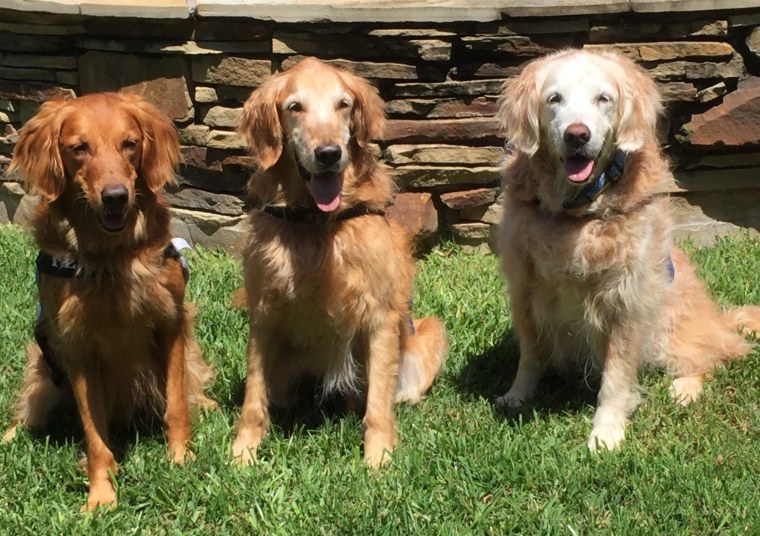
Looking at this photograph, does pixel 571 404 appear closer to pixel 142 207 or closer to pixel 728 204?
pixel 142 207

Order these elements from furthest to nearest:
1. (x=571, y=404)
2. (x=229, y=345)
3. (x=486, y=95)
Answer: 1. (x=486, y=95)
2. (x=229, y=345)
3. (x=571, y=404)

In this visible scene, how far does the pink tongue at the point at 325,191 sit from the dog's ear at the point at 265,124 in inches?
8.9

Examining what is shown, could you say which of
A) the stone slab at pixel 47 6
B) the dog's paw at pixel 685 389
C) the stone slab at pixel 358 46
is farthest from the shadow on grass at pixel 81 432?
the stone slab at pixel 47 6

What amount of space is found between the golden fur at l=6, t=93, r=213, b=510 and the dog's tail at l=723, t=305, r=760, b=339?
112 inches

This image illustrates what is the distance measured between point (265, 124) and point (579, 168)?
52.4 inches

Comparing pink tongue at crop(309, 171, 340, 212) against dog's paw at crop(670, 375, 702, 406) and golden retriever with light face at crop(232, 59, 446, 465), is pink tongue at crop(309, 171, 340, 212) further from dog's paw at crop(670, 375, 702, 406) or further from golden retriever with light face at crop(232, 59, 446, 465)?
dog's paw at crop(670, 375, 702, 406)

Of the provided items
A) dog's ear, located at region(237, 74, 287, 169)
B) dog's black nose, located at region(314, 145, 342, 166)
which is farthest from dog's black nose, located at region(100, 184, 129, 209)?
dog's black nose, located at region(314, 145, 342, 166)

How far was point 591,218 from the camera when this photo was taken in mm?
3740

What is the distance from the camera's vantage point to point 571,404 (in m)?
4.19

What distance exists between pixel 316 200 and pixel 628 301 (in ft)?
4.70

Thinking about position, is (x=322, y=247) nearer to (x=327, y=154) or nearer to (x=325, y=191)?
(x=325, y=191)

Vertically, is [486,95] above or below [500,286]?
above

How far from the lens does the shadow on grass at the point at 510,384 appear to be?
4105 mm

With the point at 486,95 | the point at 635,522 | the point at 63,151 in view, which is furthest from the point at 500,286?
the point at 63,151
